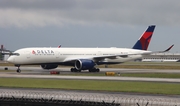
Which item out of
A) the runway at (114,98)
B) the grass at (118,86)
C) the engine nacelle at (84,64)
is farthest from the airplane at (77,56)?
the runway at (114,98)

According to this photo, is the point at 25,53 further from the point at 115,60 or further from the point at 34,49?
the point at 115,60

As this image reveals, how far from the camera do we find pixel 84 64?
72375 millimetres

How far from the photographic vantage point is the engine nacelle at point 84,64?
72250mm

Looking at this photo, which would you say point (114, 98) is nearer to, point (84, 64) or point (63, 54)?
point (84, 64)

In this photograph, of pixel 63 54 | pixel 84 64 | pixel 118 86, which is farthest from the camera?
pixel 63 54

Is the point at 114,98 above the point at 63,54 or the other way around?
the other way around

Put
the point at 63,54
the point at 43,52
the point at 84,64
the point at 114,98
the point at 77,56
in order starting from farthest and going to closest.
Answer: the point at 77,56 → the point at 63,54 → the point at 43,52 → the point at 84,64 → the point at 114,98

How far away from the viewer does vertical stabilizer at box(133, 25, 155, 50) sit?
285 feet

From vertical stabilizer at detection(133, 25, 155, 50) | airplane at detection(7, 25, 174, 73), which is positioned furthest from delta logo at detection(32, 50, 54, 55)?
vertical stabilizer at detection(133, 25, 155, 50)

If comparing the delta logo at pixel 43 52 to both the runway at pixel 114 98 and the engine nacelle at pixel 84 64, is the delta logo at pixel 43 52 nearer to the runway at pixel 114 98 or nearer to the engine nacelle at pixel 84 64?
the engine nacelle at pixel 84 64

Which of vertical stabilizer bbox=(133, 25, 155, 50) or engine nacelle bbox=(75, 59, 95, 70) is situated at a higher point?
vertical stabilizer bbox=(133, 25, 155, 50)

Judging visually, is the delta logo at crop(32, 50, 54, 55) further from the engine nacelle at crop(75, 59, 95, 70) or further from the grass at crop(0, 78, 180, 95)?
the grass at crop(0, 78, 180, 95)

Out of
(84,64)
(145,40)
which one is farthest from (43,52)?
(145,40)

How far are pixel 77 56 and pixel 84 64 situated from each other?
5.78 metres
